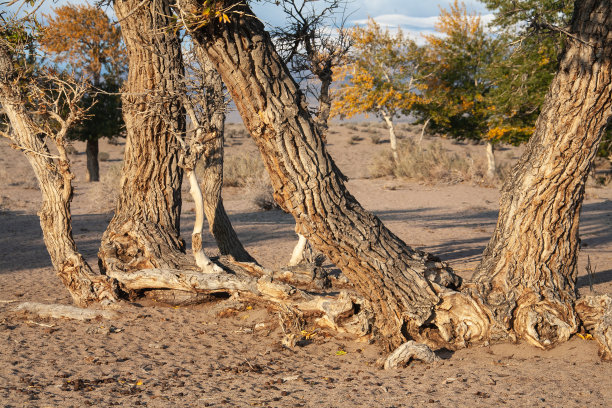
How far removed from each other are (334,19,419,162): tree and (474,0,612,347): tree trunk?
2253cm

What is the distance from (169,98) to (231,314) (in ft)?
7.53

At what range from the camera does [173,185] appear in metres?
6.64

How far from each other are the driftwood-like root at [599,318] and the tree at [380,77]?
2278cm

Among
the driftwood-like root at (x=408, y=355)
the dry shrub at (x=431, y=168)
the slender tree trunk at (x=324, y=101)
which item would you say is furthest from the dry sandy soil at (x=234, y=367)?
the dry shrub at (x=431, y=168)

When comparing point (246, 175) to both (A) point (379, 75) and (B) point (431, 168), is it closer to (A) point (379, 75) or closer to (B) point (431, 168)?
(B) point (431, 168)

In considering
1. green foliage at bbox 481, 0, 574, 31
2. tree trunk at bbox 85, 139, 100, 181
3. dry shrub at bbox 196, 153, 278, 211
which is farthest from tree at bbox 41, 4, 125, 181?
green foliage at bbox 481, 0, 574, 31

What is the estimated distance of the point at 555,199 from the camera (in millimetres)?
4773

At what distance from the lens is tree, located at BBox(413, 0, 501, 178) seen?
2498cm

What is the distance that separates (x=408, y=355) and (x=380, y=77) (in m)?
24.7

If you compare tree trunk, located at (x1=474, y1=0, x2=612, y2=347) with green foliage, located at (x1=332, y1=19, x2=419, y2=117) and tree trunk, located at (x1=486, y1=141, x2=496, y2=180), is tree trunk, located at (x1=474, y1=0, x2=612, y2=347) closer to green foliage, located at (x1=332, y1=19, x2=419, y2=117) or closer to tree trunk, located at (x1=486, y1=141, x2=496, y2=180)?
tree trunk, located at (x1=486, y1=141, x2=496, y2=180)

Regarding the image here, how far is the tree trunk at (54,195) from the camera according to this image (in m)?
6.18

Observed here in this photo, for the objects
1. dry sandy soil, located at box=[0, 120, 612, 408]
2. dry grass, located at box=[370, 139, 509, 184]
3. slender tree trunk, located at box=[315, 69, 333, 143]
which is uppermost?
slender tree trunk, located at box=[315, 69, 333, 143]

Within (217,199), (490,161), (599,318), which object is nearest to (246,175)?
(490,161)

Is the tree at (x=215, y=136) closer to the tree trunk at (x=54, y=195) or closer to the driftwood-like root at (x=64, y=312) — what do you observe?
the tree trunk at (x=54, y=195)
